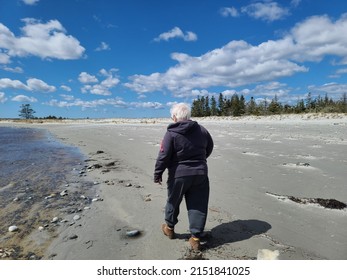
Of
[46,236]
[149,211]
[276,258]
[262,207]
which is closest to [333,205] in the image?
[262,207]

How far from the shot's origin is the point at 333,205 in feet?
19.9

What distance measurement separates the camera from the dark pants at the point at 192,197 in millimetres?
4688

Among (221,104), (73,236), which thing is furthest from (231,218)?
(221,104)

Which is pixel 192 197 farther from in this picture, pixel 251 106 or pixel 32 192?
pixel 251 106

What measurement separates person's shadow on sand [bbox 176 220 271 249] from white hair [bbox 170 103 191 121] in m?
2.00

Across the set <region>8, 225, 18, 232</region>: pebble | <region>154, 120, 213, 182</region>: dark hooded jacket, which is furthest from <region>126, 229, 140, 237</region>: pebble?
<region>8, 225, 18, 232</region>: pebble

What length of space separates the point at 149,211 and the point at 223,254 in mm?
2153

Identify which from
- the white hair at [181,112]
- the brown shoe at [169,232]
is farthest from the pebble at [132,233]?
the white hair at [181,112]

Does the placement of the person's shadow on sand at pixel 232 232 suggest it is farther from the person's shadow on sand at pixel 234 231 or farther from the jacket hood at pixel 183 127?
the jacket hood at pixel 183 127

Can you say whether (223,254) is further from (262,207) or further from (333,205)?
(333,205)

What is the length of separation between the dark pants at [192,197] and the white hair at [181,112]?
37.6 inches

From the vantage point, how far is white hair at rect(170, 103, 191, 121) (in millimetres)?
4668

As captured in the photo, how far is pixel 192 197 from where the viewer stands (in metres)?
4.81

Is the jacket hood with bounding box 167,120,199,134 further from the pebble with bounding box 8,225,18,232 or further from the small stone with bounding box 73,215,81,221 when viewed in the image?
the pebble with bounding box 8,225,18,232
